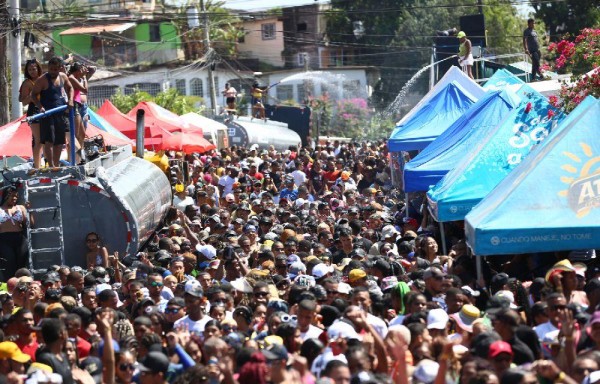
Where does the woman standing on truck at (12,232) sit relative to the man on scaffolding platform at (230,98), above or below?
above

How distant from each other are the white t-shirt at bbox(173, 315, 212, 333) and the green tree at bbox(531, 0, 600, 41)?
143ft

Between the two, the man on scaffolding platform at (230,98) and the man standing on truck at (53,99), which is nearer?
the man standing on truck at (53,99)

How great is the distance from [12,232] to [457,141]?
637 cm

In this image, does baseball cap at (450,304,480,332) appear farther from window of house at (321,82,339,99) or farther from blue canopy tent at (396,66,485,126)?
window of house at (321,82,339,99)

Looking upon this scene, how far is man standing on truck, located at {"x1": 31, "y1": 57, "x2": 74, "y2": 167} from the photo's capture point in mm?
16438

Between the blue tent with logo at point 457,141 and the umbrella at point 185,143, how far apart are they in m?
10.7

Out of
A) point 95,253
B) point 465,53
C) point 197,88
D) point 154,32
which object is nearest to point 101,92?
point 197,88

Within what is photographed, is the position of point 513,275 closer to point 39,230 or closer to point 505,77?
point 39,230

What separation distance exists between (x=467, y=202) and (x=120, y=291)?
4115 mm

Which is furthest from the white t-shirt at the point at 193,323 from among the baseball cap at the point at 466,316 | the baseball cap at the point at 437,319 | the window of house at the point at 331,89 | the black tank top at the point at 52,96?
the window of house at the point at 331,89

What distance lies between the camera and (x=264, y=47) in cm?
6862

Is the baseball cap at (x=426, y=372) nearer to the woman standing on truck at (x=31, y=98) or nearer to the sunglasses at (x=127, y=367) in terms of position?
the sunglasses at (x=127, y=367)

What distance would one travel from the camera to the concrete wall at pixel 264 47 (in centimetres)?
6800

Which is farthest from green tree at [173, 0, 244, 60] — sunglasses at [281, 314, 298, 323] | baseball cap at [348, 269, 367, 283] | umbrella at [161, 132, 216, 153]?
sunglasses at [281, 314, 298, 323]
